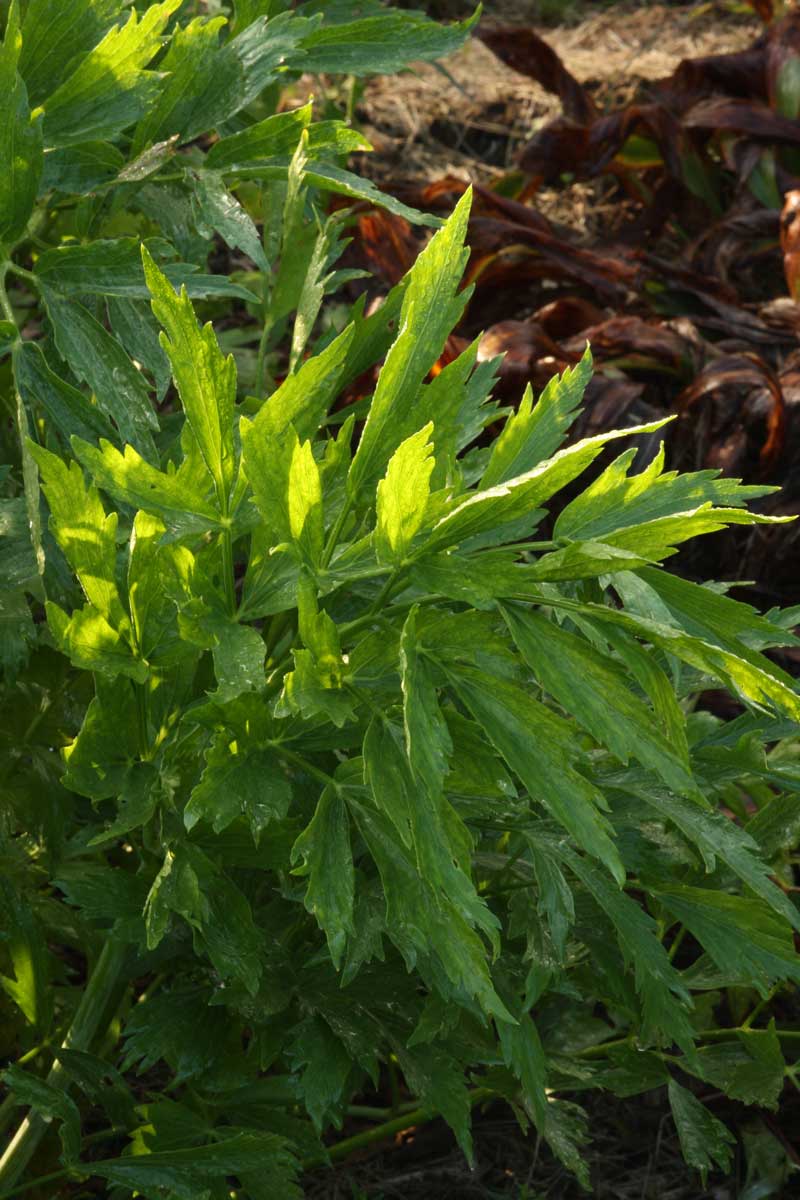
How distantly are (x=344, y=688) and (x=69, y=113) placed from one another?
53 cm

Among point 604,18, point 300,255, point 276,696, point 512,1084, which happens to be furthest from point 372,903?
point 604,18

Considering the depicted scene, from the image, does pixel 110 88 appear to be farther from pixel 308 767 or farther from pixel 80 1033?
pixel 80 1033

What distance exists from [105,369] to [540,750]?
472mm

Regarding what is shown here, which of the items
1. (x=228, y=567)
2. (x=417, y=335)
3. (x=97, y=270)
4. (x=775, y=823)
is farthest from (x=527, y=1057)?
(x=97, y=270)

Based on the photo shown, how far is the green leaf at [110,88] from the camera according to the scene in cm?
101

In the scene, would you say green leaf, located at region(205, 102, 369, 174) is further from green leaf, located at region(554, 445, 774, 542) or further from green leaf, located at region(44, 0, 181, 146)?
green leaf, located at region(554, 445, 774, 542)

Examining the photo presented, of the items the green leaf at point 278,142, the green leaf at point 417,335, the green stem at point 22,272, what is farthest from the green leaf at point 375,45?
the green leaf at point 417,335

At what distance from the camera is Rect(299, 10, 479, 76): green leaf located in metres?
1.21

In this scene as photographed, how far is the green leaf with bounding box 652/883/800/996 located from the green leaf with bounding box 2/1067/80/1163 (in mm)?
476

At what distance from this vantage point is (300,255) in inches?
47.0

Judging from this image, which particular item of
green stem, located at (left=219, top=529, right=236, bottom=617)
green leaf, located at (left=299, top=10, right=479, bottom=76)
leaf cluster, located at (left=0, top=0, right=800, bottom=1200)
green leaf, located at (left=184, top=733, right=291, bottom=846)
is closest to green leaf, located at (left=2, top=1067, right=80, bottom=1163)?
leaf cluster, located at (left=0, top=0, right=800, bottom=1200)

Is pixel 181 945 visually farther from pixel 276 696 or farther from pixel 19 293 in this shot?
pixel 19 293

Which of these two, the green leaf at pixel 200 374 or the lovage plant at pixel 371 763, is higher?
the green leaf at pixel 200 374

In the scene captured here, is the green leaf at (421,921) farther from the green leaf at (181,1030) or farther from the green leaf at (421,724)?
the green leaf at (181,1030)
